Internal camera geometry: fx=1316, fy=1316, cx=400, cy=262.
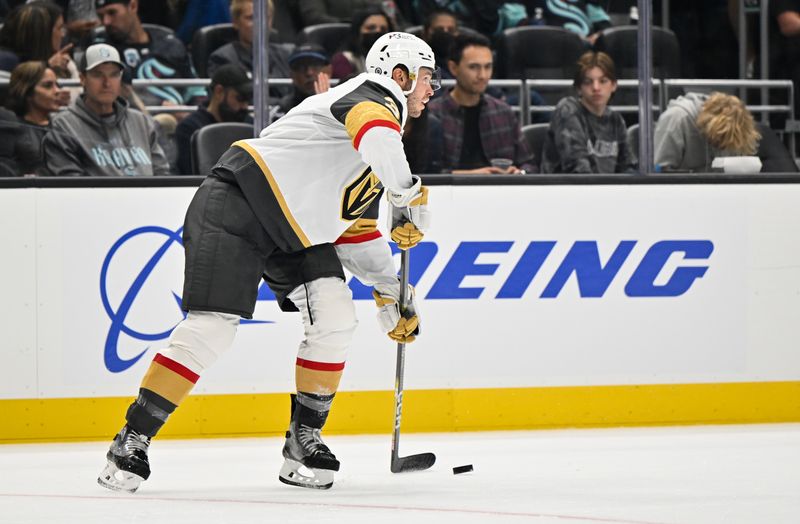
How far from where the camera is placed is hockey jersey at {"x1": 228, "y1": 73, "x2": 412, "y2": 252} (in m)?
3.54

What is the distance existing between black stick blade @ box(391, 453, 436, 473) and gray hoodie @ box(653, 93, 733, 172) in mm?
1712

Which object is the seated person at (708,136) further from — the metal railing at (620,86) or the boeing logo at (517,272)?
the boeing logo at (517,272)

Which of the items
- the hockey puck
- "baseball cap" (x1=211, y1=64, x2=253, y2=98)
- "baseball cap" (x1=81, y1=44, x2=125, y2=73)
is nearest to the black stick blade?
the hockey puck

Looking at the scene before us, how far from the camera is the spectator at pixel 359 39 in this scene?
5292 mm

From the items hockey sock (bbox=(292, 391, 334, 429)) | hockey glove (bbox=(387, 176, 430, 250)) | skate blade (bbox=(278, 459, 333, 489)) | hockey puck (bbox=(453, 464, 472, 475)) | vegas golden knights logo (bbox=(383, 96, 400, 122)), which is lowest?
hockey puck (bbox=(453, 464, 472, 475))

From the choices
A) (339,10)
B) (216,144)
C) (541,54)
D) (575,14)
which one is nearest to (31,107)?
(216,144)

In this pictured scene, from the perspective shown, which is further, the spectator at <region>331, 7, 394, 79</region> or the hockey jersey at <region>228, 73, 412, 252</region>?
the spectator at <region>331, 7, 394, 79</region>

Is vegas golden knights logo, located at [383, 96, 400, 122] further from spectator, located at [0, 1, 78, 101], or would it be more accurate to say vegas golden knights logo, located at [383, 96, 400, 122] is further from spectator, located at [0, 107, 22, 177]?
spectator, located at [0, 1, 78, 101]

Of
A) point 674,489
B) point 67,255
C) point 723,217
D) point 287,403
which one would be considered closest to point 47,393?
point 67,255

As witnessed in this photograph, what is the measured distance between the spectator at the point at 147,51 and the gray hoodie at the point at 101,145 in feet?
0.62

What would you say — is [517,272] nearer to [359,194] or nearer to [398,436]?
[398,436]

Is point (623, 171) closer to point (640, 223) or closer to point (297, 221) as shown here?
point (640, 223)

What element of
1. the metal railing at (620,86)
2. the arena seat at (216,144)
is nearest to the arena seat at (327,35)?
the metal railing at (620,86)

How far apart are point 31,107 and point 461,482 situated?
2.21m
